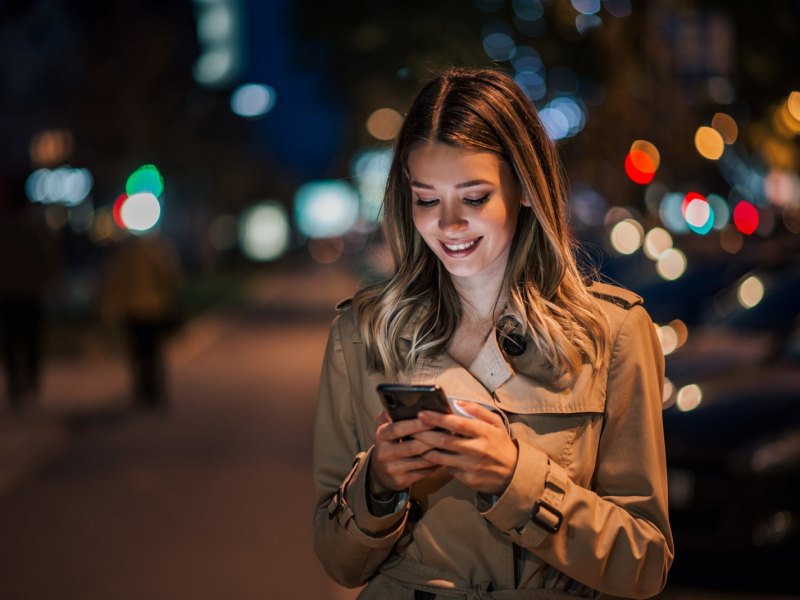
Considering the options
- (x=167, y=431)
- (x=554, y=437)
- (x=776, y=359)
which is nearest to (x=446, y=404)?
(x=554, y=437)

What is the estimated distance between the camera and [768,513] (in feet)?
24.1

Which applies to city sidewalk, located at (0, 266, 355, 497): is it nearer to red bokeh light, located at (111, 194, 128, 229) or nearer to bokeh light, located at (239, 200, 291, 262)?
red bokeh light, located at (111, 194, 128, 229)

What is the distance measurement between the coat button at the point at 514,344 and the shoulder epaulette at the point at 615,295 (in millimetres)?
211

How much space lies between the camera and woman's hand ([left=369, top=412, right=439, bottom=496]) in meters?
2.48

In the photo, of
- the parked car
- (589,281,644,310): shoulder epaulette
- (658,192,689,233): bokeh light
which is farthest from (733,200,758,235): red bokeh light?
(589,281,644,310): shoulder epaulette

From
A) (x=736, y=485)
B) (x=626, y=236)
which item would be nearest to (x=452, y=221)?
(x=736, y=485)

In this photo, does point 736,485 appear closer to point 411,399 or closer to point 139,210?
point 411,399

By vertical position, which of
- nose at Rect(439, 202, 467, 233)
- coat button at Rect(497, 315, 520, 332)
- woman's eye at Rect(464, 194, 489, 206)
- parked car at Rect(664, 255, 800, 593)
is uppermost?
woman's eye at Rect(464, 194, 489, 206)

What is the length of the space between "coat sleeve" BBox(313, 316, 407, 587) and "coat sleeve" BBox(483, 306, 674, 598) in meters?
0.29

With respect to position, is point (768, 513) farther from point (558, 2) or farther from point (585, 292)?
point (558, 2)

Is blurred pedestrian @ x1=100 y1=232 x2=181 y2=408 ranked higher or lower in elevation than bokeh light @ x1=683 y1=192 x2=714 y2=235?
lower

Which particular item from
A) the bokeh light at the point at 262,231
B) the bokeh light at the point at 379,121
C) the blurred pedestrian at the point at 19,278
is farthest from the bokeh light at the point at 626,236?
the bokeh light at the point at 262,231

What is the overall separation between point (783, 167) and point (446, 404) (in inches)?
1321

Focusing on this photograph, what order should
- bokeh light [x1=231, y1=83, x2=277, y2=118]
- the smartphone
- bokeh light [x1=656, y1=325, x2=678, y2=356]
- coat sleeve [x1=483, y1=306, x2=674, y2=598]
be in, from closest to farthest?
the smartphone
coat sleeve [x1=483, y1=306, x2=674, y2=598]
bokeh light [x1=656, y1=325, x2=678, y2=356]
bokeh light [x1=231, y1=83, x2=277, y2=118]
